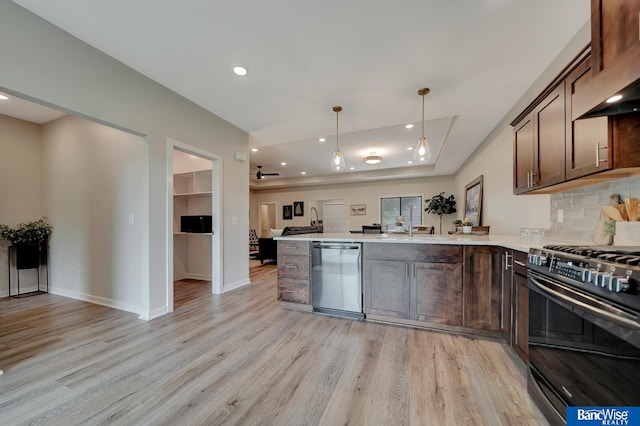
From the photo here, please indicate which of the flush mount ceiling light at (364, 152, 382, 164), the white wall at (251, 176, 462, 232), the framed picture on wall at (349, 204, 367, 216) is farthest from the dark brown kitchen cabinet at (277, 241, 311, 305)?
the framed picture on wall at (349, 204, 367, 216)

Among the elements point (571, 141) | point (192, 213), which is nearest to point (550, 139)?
point (571, 141)

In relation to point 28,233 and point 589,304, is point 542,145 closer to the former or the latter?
point 589,304

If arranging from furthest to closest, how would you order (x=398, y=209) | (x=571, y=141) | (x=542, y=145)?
1. (x=398, y=209)
2. (x=542, y=145)
3. (x=571, y=141)

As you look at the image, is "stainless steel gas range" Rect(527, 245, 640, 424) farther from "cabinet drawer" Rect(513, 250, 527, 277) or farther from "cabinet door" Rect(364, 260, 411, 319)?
"cabinet door" Rect(364, 260, 411, 319)

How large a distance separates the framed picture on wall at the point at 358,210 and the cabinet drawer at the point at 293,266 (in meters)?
6.04

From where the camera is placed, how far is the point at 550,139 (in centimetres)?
193

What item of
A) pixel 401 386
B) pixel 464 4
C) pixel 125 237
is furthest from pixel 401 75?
pixel 125 237

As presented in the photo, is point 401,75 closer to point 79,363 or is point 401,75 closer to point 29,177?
point 79,363

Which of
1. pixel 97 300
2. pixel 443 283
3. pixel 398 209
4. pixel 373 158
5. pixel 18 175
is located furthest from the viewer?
pixel 398 209

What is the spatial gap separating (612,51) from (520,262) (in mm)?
1344

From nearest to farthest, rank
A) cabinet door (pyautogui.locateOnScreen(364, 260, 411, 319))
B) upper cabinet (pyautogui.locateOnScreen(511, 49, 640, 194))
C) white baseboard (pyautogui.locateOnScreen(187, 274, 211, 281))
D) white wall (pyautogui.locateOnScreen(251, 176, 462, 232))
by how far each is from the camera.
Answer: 1. upper cabinet (pyautogui.locateOnScreen(511, 49, 640, 194))
2. cabinet door (pyautogui.locateOnScreen(364, 260, 411, 319))
3. white baseboard (pyautogui.locateOnScreen(187, 274, 211, 281))
4. white wall (pyautogui.locateOnScreen(251, 176, 462, 232))

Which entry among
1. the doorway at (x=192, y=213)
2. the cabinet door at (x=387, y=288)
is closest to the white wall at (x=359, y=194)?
the doorway at (x=192, y=213)

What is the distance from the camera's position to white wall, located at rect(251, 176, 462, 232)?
26.2 ft

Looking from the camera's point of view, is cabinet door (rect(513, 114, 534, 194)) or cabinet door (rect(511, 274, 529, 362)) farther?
cabinet door (rect(513, 114, 534, 194))
